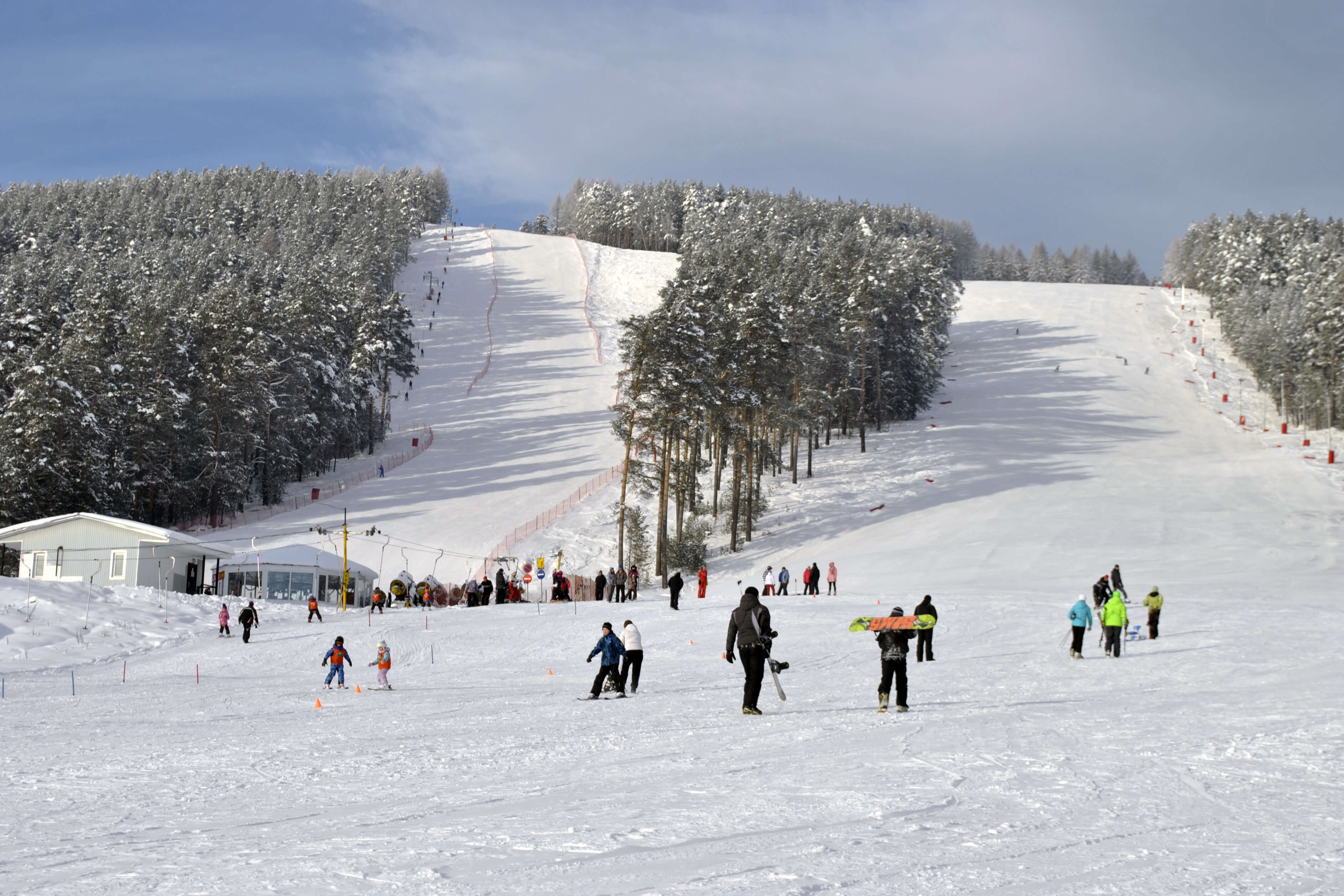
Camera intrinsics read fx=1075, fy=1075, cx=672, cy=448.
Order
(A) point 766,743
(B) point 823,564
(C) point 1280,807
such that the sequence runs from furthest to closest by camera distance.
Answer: (B) point 823,564
(A) point 766,743
(C) point 1280,807

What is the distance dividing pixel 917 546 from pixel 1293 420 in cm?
5454

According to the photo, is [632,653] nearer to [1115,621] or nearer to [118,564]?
[1115,621]

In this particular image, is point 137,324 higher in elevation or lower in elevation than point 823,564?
higher

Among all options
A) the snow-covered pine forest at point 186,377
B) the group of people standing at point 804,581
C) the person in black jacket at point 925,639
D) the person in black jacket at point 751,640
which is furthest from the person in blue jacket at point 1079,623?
the snow-covered pine forest at point 186,377

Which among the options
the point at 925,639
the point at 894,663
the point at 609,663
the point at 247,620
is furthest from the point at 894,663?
the point at 247,620

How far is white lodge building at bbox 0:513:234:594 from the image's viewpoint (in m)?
40.5

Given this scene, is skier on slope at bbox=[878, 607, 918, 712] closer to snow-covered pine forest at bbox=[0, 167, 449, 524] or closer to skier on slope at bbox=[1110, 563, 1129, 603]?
skier on slope at bbox=[1110, 563, 1129, 603]

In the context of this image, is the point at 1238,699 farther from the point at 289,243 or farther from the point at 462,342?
the point at 289,243

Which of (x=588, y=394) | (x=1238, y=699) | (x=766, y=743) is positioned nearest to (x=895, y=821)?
(x=766, y=743)

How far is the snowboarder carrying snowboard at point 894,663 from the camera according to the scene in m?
13.9

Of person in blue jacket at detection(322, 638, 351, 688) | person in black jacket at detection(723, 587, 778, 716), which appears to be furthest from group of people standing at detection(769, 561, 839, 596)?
person in black jacket at detection(723, 587, 778, 716)

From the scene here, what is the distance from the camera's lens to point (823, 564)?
42.4 m

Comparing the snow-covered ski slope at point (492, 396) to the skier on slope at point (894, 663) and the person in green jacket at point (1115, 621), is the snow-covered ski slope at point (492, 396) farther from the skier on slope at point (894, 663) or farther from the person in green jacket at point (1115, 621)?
the skier on slope at point (894, 663)

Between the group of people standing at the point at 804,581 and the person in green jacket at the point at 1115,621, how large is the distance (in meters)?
13.7
